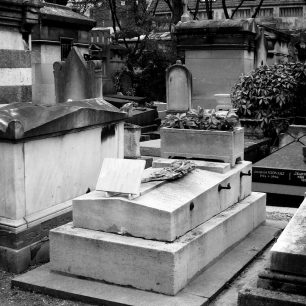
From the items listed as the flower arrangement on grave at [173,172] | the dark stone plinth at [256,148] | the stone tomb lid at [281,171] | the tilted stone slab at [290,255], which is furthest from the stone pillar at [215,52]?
the tilted stone slab at [290,255]

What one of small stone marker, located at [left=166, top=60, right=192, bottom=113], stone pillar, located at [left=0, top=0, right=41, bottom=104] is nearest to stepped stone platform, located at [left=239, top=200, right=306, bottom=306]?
stone pillar, located at [left=0, top=0, right=41, bottom=104]

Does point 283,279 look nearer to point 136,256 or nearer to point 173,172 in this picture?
point 136,256

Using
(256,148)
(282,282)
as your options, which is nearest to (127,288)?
(282,282)

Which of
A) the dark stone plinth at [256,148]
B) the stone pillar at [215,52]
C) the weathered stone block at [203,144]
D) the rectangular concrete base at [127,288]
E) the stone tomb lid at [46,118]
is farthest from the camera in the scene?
the stone pillar at [215,52]

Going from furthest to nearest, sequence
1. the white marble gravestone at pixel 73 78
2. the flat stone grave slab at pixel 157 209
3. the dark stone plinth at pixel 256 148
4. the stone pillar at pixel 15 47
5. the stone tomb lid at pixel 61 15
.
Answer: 1. the stone tomb lid at pixel 61 15
2. the white marble gravestone at pixel 73 78
3. the dark stone plinth at pixel 256 148
4. the stone pillar at pixel 15 47
5. the flat stone grave slab at pixel 157 209

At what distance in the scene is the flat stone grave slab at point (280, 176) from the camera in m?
8.10

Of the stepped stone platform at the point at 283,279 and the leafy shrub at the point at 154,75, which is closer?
the stepped stone platform at the point at 283,279

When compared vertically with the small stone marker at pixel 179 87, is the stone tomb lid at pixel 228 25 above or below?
above

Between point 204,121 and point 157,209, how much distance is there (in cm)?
204

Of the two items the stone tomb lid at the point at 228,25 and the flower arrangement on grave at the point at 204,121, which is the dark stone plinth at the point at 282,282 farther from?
the stone tomb lid at the point at 228,25

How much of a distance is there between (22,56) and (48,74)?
6.29 metres

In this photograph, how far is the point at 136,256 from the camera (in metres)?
4.73

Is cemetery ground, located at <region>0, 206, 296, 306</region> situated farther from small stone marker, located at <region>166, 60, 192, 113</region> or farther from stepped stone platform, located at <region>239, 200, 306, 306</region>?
small stone marker, located at <region>166, 60, 192, 113</region>

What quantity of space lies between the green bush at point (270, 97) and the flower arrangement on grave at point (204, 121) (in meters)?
6.07
